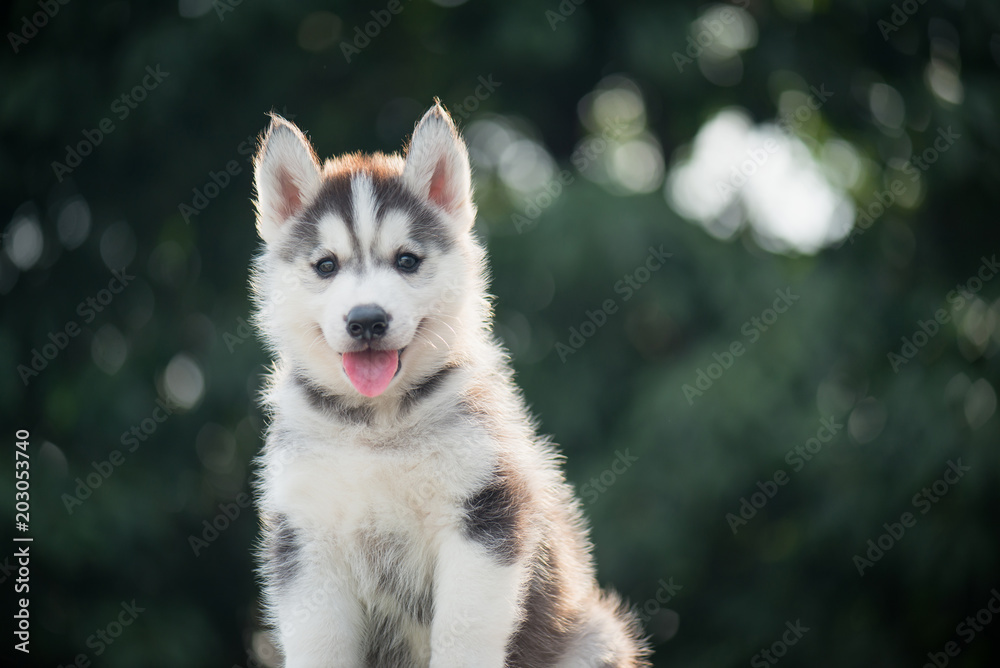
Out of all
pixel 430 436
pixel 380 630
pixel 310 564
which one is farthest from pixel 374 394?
pixel 380 630

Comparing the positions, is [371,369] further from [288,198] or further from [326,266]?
[288,198]

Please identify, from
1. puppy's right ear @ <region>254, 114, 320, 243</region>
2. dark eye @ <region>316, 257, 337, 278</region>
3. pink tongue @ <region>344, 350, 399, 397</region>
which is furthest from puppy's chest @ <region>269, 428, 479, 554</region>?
puppy's right ear @ <region>254, 114, 320, 243</region>

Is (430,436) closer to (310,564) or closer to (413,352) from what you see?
(413,352)

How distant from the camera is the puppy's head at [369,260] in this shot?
12.1 ft

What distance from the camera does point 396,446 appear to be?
12.1 ft

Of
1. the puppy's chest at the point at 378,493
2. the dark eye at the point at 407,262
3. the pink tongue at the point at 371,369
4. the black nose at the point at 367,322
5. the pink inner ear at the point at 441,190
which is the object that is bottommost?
the puppy's chest at the point at 378,493

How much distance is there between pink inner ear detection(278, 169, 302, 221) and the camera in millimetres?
4285

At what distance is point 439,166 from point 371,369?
1.23 metres

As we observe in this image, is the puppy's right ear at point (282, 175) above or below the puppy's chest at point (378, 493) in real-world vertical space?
above

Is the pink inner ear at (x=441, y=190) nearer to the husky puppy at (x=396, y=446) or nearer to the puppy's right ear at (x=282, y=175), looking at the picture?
the husky puppy at (x=396, y=446)

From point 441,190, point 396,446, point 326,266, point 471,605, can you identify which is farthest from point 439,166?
point 471,605

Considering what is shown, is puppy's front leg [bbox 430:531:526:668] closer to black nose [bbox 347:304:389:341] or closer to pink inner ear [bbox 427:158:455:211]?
black nose [bbox 347:304:389:341]

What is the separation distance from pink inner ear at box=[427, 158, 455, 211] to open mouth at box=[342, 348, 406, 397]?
3.32 ft

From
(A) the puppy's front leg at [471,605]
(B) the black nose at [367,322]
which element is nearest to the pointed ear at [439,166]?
(B) the black nose at [367,322]
